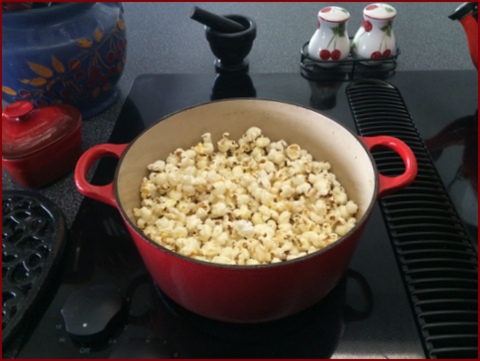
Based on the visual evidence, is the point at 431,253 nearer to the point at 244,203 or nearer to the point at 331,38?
the point at 244,203

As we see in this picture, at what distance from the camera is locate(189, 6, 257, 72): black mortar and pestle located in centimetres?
91

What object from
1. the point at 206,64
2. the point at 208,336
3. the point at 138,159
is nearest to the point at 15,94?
the point at 138,159

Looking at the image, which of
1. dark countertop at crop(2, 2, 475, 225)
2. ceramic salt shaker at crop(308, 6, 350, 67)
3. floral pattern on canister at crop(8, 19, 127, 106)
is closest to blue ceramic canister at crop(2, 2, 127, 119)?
floral pattern on canister at crop(8, 19, 127, 106)

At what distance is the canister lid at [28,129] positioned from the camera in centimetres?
72

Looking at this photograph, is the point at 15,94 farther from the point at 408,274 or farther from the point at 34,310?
the point at 408,274

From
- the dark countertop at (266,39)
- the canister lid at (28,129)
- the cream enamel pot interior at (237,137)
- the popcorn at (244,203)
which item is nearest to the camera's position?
the cream enamel pot interior at (237,137)

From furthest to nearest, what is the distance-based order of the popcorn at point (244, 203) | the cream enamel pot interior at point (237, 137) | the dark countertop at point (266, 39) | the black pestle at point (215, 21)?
the dark countertop at point (266, 39)
the black pestle at point (215, 21)
the popcorn at point (244, 203)
the cream enamel pot interior at point (237, 137)

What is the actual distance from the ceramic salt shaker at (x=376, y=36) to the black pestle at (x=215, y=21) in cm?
27

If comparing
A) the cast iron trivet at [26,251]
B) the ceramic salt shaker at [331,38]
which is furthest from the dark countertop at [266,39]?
the cast iron trivet at [26,251]

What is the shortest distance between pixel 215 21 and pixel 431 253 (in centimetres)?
60

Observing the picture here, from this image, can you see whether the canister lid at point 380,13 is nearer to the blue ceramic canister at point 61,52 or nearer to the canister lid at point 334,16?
the canister lid at point 334,16

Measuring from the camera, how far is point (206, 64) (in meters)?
1.12

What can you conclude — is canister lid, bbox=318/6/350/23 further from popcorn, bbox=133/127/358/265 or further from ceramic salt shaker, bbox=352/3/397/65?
popcorn, bbox=133/127/358/265

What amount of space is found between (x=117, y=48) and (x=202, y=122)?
273mm
